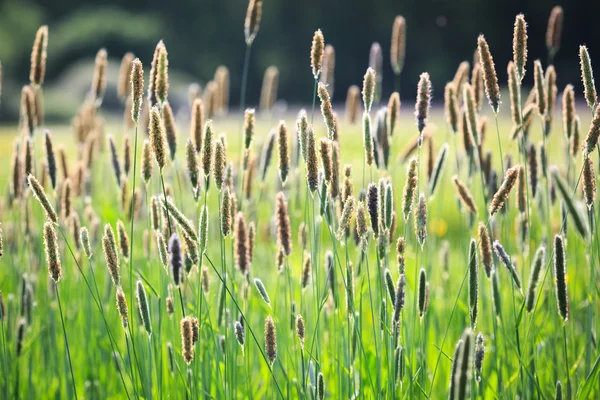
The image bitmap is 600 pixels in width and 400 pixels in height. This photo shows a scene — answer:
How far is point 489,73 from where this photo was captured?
1530 mm

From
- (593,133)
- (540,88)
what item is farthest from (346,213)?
(540,88)

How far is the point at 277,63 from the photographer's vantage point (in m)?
18.1

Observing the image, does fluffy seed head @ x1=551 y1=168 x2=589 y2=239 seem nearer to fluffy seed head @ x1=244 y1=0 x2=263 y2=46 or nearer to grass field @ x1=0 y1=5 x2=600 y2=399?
grass field @ x1=0 y1=5 x2=600 y2=399

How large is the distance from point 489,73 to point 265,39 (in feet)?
60.5

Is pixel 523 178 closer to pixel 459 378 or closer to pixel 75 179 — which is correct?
pixel 459 378

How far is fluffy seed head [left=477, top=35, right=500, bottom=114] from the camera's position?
1.51 metres

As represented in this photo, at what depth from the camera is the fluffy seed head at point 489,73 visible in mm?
1508

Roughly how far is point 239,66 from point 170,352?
692 inches

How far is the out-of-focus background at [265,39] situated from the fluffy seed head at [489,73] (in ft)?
46.8

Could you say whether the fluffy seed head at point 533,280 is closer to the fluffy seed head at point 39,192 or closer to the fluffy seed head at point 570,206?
the fluffy seed head at point 570,206

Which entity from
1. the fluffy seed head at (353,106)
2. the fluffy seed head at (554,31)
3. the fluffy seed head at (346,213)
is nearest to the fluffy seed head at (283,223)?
the fluffy seed head at (346,213)

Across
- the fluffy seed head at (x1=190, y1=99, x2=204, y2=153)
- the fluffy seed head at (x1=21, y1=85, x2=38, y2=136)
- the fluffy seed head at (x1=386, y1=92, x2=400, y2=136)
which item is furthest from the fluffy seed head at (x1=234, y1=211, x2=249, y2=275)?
the fluffy seed head at (x1=21, y1=85, x2=38, y2=136)

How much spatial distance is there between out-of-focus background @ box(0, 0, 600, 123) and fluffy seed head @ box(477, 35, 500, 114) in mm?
14272

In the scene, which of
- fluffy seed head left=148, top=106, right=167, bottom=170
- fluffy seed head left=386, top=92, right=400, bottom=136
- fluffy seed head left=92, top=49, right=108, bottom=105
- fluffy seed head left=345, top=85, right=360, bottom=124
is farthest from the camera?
fluffy seed head left=345, top=85, right=360, bottom=124
